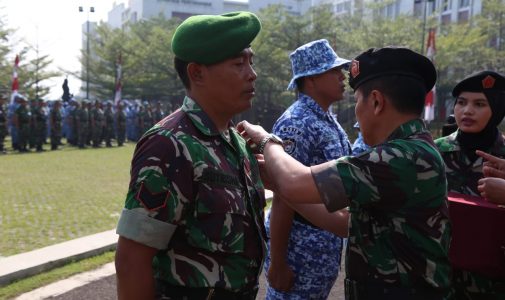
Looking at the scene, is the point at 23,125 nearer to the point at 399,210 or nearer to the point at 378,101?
the point at 378,101

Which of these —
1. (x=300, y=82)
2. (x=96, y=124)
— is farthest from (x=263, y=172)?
(x=96, y=124)

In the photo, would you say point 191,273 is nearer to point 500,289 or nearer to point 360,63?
point 360,63

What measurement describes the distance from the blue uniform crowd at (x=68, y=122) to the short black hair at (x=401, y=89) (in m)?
16.0

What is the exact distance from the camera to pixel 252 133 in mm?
2195

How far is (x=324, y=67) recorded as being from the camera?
2.96 metres

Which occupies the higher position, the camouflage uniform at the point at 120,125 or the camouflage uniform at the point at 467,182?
the camouflage uniform at the point at 467,182

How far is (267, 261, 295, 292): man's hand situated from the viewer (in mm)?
2605

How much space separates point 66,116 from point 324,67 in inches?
702

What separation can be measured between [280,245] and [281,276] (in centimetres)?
18

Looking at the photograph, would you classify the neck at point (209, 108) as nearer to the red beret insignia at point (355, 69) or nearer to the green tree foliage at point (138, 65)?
the red beret insignia at point (355, 69)

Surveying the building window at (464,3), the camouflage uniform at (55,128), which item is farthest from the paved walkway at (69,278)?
the building window at (464,3)

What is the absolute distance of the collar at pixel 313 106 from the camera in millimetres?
2879

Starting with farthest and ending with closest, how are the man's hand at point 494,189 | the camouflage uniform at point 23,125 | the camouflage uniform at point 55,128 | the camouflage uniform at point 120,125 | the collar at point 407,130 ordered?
1. the camouflage uniform at point 120,125
2. the camouflage uniform at point 55,128
3. the camouflage uniform at point 23,125
4. the man's hand at point 494,189
5. the collar at point 407,130

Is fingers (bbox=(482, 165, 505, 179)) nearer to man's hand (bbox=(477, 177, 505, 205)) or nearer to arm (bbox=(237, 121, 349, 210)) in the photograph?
man's hand (bbox=(477, 177, 505, 205))
